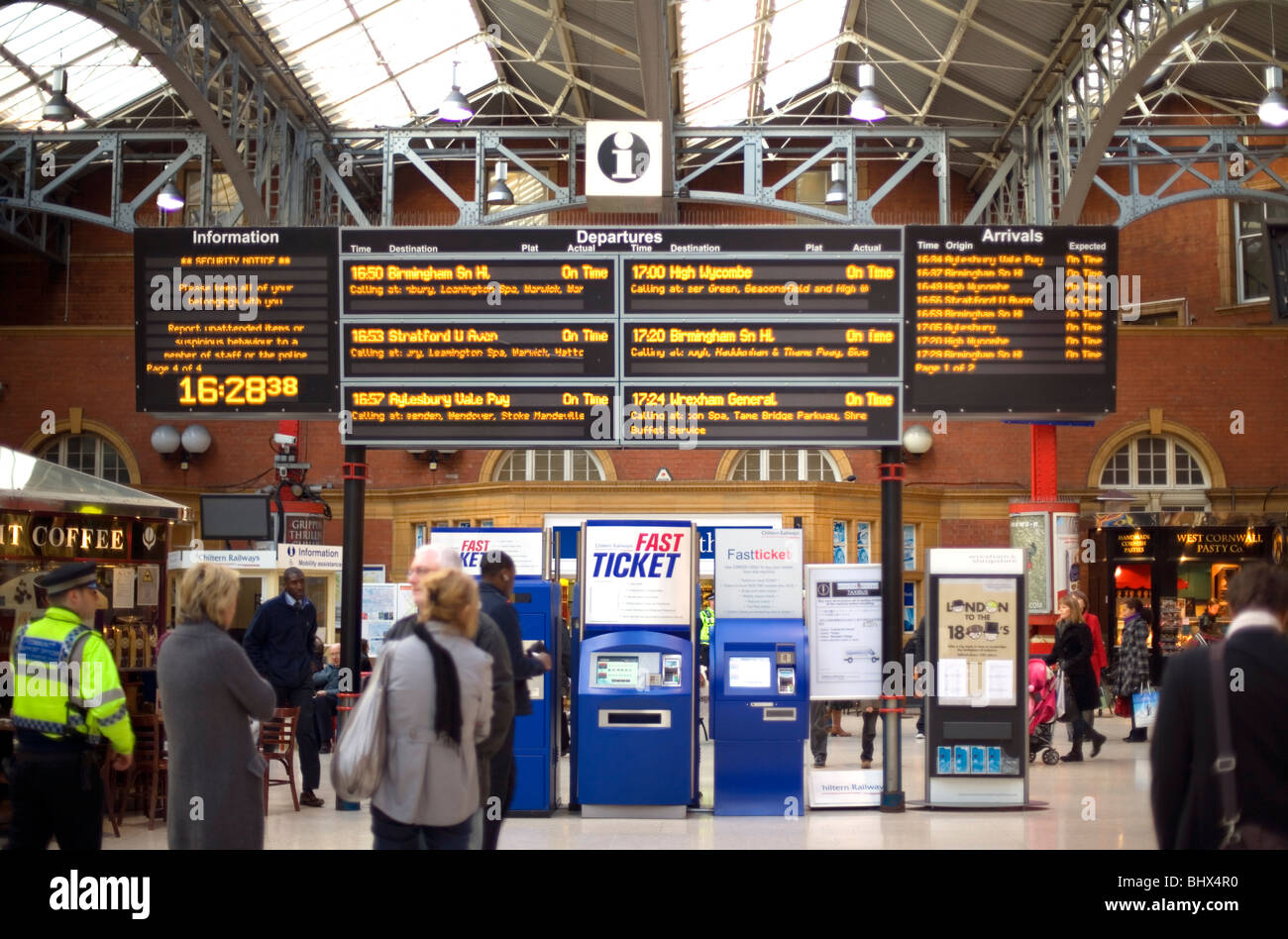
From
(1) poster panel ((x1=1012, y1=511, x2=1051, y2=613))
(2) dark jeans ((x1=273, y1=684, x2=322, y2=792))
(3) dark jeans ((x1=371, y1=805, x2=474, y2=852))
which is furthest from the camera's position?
(1) poster panel ((x1=1012, y1=511, x2=1051, y2=613))

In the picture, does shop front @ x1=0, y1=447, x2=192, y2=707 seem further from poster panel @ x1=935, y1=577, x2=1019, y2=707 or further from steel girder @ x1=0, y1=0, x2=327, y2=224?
poster panel @ x1=935, y1=577, x2=1019, y2=707

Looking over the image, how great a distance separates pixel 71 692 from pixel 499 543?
956 cm

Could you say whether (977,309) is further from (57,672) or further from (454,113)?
(454,113)

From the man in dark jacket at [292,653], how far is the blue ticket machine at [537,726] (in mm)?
→ 1903

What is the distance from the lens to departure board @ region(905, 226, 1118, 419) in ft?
32.8

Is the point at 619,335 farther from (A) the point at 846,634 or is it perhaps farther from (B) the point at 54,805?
(B) the point at 54,805

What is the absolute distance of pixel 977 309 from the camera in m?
10.1

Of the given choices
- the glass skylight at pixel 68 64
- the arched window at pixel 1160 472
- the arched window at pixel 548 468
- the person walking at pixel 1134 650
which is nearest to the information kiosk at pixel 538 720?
the person walking at pixel 1134 650

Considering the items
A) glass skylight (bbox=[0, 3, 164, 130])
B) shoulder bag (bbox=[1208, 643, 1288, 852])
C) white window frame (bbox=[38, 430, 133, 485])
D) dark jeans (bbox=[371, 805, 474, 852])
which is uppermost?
glass skylight (bbox=[0, 3, 164, 130])

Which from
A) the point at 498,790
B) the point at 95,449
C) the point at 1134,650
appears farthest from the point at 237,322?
the point at 95,449

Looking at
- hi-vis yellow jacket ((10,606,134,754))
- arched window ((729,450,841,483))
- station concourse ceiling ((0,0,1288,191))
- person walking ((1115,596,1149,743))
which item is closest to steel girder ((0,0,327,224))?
station concourse ceiling ((0,0,1288,191))

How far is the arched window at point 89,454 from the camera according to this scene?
25.7m

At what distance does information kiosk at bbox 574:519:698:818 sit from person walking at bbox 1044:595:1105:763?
5212 mm
